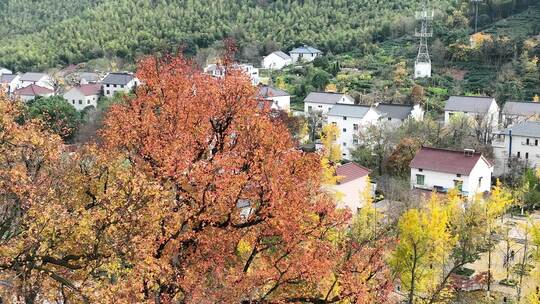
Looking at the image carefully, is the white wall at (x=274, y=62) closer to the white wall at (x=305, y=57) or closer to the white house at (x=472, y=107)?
the white wall at (x=305, y=57)

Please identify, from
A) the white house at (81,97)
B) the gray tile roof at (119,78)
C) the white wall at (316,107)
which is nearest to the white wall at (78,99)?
the white house at (81,97)

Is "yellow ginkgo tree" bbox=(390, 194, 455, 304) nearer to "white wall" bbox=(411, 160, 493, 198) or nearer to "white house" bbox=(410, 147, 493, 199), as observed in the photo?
"white house" bbox=(410, 147, 493, 199)

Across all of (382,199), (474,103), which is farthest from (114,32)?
(382,199)

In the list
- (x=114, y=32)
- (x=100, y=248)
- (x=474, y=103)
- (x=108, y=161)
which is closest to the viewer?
(x=100, y=248)

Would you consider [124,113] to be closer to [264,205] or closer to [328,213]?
[264,205]

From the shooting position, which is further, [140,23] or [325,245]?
[140,23]

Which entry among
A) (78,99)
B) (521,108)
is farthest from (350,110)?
(78,99)
